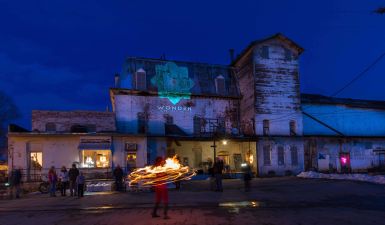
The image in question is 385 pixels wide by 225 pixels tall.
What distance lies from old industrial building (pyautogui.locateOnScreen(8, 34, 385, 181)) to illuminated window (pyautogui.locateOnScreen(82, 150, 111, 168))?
1.54m

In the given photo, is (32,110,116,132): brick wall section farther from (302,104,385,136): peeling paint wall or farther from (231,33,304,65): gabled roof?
(302,104,385,136): peeling paint wall

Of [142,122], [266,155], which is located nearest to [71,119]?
[142,122]

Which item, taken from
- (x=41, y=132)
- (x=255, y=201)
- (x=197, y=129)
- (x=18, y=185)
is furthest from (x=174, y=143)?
(x=255, y=201)

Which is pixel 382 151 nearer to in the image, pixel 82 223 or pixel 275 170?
pixel 275 170

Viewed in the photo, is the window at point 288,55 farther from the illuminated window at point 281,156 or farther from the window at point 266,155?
the window at point 266,155

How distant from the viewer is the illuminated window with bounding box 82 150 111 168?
107 ft

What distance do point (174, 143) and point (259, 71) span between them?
11.8 meters

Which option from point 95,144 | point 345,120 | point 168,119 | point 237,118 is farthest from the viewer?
point 345,120

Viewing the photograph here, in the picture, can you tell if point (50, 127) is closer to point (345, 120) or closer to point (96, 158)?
point (96, 158)

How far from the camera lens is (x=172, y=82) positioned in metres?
39.4

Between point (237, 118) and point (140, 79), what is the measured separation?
1150cm

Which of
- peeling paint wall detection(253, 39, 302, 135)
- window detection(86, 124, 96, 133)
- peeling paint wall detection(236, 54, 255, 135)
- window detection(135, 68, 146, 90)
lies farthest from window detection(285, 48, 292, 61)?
window detection(86, 124, 96, 133)

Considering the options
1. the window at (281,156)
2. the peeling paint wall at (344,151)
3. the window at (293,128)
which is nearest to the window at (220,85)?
the window at (293,128)

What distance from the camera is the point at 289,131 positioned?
40.1 m
